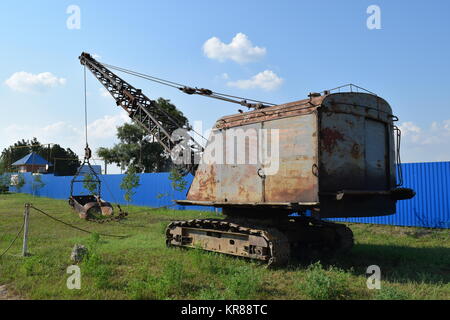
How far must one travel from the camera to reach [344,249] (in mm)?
8406

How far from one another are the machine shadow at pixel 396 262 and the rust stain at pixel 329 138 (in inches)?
90.6

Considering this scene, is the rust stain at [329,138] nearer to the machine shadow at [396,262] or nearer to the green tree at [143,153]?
the machine shadow at [396,262]

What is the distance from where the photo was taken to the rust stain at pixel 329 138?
22.1 feet

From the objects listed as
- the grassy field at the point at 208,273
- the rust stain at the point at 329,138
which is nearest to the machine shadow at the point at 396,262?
the grassy field at the point at 208,273

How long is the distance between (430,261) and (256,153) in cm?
461

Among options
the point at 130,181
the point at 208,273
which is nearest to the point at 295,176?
the point at 208,273

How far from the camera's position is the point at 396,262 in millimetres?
7668

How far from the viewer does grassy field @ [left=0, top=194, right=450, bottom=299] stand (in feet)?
16.9

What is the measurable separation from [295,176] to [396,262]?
3.17 meters
